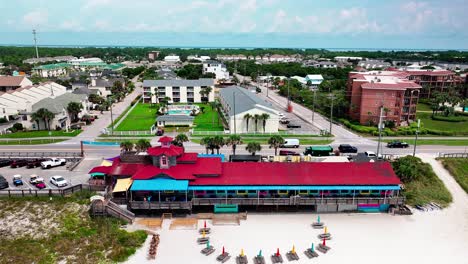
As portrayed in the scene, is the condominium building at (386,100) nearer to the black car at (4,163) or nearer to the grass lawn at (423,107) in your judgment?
the grass lawn at (423,107)

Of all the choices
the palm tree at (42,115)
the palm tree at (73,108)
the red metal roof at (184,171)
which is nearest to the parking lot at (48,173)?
the red metal roof at (184,171)

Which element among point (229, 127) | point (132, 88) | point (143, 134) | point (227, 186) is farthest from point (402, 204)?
point (132, 88)

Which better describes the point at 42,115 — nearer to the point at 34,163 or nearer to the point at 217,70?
the point at 34,163

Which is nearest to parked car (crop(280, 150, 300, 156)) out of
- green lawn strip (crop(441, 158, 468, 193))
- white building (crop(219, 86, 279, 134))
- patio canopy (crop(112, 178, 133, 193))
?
white building (crop(219, 86, 279, 134))

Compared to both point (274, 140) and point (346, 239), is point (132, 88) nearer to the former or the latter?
point (274, 140)

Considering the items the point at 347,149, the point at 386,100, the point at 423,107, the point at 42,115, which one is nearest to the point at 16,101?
the point at 42,115
